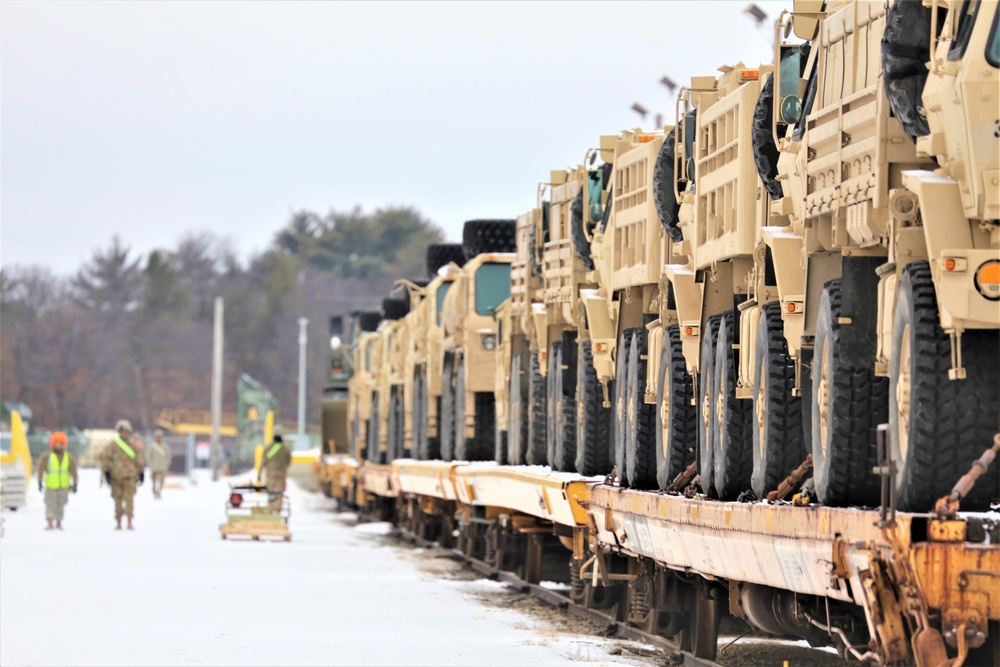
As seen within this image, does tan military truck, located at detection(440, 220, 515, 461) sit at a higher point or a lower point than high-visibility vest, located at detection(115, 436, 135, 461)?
higher

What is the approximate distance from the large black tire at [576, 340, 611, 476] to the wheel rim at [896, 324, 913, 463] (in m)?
8.14

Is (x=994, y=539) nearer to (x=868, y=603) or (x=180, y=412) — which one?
(x=868, y=603)

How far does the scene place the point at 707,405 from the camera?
40.8 ft

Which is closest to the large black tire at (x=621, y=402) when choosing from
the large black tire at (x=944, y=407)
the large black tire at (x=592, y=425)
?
the large black tire at (x=592, y=425)

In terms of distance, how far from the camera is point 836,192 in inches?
368

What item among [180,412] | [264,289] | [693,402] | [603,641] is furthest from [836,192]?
[264,289]

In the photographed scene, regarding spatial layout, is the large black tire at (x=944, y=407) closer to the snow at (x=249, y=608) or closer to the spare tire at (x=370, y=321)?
the snow at (x=249, y=608)

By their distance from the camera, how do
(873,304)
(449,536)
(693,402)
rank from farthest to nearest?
(449,536), (693,402), (873,304)

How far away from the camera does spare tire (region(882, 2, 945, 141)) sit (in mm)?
8398

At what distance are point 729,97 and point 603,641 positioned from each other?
474cm

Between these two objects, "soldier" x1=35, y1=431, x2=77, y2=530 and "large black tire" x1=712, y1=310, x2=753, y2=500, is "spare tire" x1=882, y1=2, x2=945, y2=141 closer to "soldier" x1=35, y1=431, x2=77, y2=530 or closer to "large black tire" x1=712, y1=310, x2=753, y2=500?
"large black tire" x1=712, y1=310, x2=753, y2=500

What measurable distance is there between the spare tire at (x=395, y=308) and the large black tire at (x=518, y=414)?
1602 centimetres

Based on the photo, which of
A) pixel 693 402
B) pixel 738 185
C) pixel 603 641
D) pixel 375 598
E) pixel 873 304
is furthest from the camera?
pixel 375 598

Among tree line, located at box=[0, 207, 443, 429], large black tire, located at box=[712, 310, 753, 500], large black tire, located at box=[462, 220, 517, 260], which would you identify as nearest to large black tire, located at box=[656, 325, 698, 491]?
large black tire, located at box=[712, 310, 753, 500]
